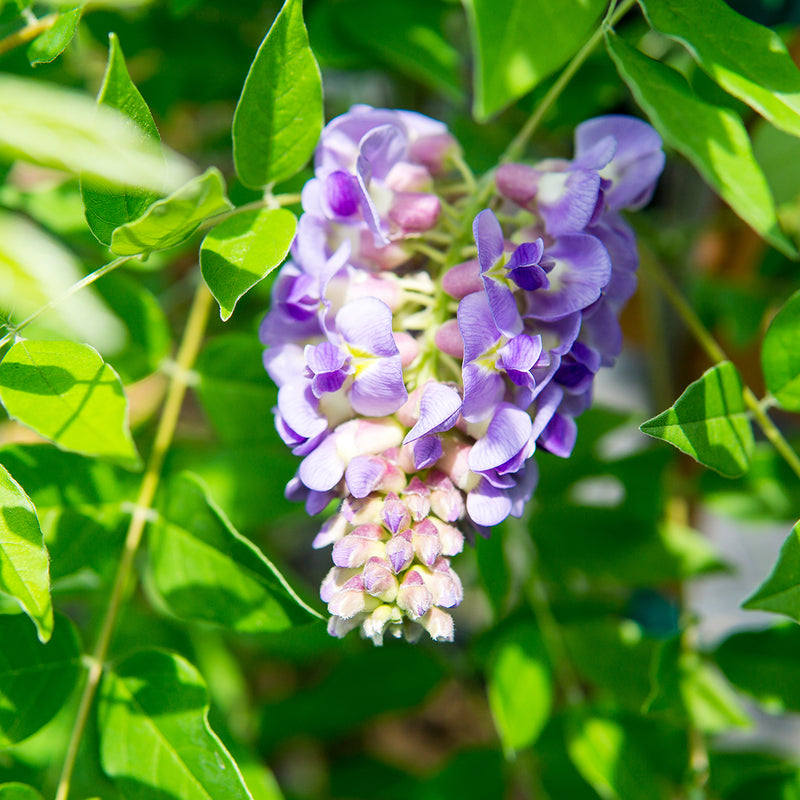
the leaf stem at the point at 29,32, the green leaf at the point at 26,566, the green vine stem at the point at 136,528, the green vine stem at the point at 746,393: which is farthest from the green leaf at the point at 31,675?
the green vine stem at the point at 746,393

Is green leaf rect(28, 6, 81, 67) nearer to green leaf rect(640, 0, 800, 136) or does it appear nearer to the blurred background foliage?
the blurred background foliage

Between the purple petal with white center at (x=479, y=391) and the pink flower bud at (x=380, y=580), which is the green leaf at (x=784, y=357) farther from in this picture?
the pink flower bud at (x=380, y=580)

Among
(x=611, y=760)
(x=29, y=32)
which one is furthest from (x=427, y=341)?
(x=611, y=760)

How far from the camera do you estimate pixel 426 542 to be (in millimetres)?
504

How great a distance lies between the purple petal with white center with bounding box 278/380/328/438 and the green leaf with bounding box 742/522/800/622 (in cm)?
33

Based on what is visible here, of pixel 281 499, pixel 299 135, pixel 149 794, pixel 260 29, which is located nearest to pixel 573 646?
pixel 281 499

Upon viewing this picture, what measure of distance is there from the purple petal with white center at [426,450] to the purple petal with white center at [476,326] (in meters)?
0.06

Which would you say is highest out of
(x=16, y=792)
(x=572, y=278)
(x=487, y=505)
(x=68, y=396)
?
(x=572, y=278)

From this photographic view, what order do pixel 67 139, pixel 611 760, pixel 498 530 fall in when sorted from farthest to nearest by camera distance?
pixel 611 760, pixel 498 530, pixel 67 139

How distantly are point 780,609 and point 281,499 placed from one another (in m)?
0.48

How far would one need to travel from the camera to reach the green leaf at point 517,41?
21.1 inches

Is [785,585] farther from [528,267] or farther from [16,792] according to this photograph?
[16,792]

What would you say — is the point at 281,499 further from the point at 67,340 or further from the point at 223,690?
the point at 223,690

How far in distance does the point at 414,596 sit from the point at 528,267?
23 cm
